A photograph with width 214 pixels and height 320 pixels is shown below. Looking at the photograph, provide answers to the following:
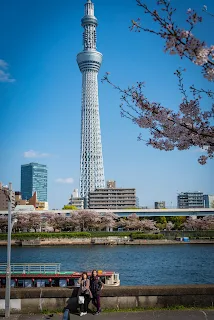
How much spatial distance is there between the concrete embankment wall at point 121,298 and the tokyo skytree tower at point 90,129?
156704mm

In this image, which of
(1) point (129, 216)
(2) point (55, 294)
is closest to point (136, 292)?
(2) point (55, 294)

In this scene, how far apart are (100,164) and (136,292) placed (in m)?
159

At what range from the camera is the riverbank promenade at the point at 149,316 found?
30.0 feet

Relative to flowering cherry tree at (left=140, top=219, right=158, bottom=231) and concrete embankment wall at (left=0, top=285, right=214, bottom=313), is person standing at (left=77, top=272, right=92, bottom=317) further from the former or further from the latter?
flowering cherry tree at (left=140, top=219, right=158, bottom=231)

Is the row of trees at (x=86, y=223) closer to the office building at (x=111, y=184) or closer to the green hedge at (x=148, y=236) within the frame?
the green hedge at (x=148, y=236)

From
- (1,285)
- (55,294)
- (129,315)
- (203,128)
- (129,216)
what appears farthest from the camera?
(129,216)

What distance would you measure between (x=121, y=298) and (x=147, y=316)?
1.01 meters

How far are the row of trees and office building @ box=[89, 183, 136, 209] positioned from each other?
4043cm

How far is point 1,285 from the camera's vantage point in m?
23.8

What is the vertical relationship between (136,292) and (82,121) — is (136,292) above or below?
below

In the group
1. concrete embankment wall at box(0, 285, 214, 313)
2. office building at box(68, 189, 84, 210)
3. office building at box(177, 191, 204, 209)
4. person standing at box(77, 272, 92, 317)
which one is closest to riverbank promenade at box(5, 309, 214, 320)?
person standing at box(77, 272, 92, 317)

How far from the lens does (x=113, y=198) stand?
148000 mm

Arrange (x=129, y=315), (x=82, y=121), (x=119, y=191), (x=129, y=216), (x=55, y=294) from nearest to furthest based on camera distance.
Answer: (x=129, y=315) < (x=55, y=294) < (x=129, y=216) < (x=119, y=191) < (x=82, y=121)

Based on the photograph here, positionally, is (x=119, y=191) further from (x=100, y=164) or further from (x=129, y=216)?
(x=129, y=216)
